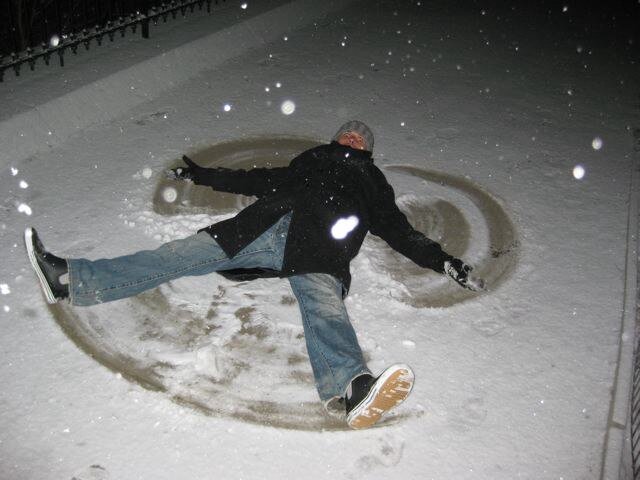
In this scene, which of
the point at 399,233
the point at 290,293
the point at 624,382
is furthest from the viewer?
the point at 399,233

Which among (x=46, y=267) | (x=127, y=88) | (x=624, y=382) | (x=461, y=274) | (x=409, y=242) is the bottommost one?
(x=624, y=382)

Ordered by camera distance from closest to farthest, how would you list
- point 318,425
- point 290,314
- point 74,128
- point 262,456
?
point 262,456 → point 318,425 → point 290,314 → point 74,128

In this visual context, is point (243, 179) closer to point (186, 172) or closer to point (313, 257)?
point (186, 172)

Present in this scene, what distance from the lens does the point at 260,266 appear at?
323 centimetres

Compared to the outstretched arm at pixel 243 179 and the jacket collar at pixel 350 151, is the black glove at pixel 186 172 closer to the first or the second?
A: the outstretched arm at pixel 243 179

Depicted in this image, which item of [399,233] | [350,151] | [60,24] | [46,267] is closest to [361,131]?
[350,151]

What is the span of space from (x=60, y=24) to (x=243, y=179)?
10.2ft

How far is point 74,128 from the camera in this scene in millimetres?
4777

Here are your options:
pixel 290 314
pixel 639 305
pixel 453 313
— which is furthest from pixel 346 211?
pixel 639 305

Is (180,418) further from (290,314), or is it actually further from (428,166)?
(428,166)

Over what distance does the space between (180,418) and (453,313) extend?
1.73m

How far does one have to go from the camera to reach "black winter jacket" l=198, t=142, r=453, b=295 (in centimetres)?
306

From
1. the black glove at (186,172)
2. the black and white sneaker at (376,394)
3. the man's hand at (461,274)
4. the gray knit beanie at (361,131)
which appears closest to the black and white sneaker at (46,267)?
the black glove at (186,172)

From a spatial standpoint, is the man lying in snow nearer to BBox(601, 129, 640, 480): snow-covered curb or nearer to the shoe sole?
the shoe sole
